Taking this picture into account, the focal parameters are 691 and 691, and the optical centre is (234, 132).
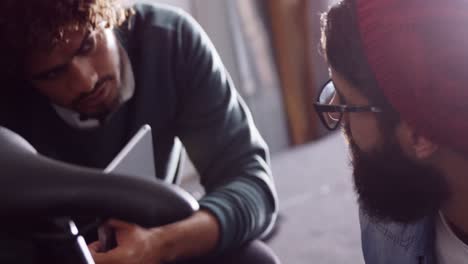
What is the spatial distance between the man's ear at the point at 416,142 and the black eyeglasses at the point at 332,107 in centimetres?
4

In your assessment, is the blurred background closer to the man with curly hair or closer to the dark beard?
the man with curly hair

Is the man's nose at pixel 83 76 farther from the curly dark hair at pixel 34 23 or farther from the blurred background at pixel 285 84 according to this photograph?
the blurred background at pixel 285 84

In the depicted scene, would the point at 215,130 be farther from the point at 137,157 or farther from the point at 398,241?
the point at 398,241

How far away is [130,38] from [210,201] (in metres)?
0.31

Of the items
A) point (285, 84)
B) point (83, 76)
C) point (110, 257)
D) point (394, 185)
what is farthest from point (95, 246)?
point (285, 84)

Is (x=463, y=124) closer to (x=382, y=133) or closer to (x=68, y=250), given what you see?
(x=382, y=133)

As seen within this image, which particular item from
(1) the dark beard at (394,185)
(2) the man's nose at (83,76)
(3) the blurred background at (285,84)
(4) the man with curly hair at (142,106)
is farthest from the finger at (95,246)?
(3) the blurred background at (285,84)

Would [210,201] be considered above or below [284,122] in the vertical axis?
above

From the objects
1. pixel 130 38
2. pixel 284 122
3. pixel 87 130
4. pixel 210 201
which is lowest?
pixel 284 122

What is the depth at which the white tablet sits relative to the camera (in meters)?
0.89

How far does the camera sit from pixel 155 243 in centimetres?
98

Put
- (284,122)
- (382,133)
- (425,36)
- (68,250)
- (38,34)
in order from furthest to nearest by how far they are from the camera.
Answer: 1. (284,122)
2. (38,34)
3. (382,133)
4. (425,36)
5. (68,250)

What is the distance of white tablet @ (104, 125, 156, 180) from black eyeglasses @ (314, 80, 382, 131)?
243mm

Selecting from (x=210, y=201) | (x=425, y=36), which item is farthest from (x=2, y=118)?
(x=425, y=36)
